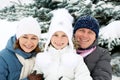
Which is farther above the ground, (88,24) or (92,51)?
(88,24)

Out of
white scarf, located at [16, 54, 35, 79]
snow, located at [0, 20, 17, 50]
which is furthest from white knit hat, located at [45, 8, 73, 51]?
snow, located at [0, 20, 17, 50]

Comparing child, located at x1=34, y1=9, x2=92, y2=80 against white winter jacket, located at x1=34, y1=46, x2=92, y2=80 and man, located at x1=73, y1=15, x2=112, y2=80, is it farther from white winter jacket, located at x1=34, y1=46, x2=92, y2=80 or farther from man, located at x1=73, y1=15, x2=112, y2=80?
man, located at x1=73, y1=15, x2=112, y2=80

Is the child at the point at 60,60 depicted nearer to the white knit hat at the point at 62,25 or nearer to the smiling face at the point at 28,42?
the white knit hat at the point at 62,25

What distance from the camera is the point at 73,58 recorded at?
184 inches

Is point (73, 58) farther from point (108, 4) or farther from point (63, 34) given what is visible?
point (108, 4)

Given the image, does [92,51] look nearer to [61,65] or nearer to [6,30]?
[61,65]

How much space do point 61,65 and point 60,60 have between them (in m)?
0.06

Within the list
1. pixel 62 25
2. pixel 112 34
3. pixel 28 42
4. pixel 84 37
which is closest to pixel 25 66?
pixel 28 42

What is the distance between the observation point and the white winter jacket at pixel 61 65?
4645 mm

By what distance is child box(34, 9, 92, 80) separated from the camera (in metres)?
4.64

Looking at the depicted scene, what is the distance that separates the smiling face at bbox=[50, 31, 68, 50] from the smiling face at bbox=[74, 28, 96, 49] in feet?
1.08

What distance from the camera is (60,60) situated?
15.5 feet

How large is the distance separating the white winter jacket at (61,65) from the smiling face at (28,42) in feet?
0.43

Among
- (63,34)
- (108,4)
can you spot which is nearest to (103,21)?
(108,4)
